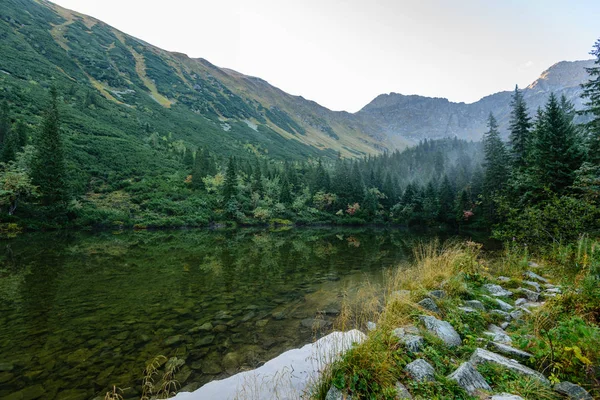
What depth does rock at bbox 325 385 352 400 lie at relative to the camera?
11.5 ft

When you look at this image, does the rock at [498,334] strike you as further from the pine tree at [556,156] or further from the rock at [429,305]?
the pine tree at [556,156]

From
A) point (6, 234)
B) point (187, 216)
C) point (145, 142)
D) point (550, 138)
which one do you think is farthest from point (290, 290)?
point (145, 142)

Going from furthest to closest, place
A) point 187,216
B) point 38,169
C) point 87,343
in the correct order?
point 187,216
point 38,169
point 87,343

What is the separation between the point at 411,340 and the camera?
15.3 feet

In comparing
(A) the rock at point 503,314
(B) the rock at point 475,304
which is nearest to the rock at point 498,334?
(A) the rock at point 503,314

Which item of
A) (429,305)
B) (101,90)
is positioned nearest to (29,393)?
(429,305)

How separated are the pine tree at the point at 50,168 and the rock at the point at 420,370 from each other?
4563 centimetres

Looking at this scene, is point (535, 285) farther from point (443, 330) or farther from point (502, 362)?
point (502, 362)

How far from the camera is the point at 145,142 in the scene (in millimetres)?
81812

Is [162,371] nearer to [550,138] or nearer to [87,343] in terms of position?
[87,343]

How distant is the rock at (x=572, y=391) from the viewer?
308 centimetres

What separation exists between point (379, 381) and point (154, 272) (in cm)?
1458

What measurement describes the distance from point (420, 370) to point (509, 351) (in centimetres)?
159

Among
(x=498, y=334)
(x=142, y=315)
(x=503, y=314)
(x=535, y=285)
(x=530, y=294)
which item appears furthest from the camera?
(x=142, y=315)
